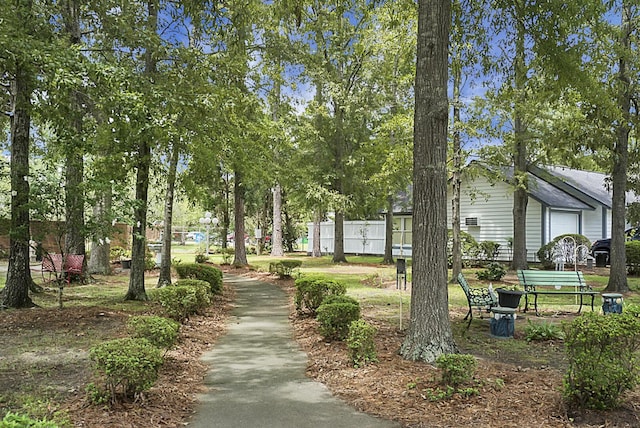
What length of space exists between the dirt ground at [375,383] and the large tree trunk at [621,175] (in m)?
7.45

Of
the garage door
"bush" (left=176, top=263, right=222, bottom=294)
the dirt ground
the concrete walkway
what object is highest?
the garage door

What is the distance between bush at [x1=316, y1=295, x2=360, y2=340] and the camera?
23.4ft

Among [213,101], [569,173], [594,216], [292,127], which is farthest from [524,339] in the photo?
[569,173]

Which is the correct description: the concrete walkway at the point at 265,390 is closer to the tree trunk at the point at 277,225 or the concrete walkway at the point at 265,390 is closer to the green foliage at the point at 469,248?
the green foliage at the point at 469,248

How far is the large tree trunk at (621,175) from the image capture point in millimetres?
13031

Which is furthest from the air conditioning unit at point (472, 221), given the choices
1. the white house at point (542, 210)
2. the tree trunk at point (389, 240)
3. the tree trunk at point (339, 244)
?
the tree trunk at point (339, 244)

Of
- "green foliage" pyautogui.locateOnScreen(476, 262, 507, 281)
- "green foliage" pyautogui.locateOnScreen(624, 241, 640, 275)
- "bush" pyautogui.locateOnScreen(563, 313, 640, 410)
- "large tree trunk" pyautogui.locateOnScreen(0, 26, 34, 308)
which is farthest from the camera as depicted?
"green foliage" pyautogui.locateOnScreen(624, 241, 640, 275)

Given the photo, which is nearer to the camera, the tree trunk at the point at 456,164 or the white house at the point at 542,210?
the tree trunk at the point at 456,164

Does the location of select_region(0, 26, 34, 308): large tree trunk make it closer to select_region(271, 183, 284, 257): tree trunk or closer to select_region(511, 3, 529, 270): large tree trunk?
select_region(511, 3, 529, 270): large tree trunk

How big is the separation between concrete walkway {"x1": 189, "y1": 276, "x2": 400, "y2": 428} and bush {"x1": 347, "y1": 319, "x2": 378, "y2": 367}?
0.63 meters

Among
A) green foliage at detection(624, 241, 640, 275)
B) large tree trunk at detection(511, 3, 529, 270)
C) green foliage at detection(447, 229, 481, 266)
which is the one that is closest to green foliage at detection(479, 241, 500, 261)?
green foliage at detection(447, 229, 481, 266)

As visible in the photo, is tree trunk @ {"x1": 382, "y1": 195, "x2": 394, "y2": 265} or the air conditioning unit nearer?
tree trunk @ {"x1": 382, "y1": 195, "x2": 394, "y2": 265}

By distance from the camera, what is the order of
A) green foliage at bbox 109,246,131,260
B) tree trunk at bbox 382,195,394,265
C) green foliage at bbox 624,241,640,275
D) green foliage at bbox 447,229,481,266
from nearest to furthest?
green foliage at bbox 624,241,640,275 → green foliage at bbox 447,229,481,266 → green foliage at bbox 109,246,131,260 → tree trunk at bbox 382,195,394,265

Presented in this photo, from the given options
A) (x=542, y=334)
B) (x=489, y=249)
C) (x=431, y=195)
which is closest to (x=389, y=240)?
(x=489, y=249)
